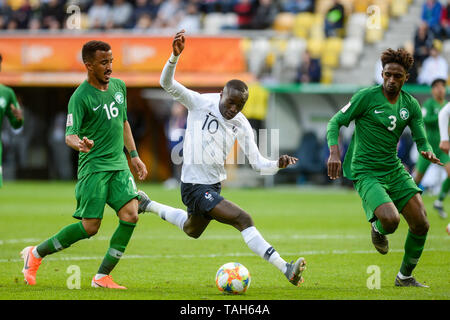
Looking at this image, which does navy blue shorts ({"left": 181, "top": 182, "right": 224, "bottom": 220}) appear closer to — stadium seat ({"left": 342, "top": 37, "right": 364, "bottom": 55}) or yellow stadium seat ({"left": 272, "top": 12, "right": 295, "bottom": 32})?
stadium seat ({"left": 342, "top": 37, "right": 364, "bottom": 55})

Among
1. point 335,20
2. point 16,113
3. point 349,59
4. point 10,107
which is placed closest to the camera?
point 16,113

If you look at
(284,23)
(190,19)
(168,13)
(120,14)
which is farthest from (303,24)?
(120,14)

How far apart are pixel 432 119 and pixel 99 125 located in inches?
377

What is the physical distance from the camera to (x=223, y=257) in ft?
35.3

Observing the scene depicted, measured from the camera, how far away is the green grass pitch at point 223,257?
785 centimetres

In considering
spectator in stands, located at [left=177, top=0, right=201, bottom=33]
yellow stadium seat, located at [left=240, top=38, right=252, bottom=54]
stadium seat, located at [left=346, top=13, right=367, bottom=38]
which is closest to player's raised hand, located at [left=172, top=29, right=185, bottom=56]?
yellow stadium seat, located at [left=240, top=38, right=252, bottom=54]

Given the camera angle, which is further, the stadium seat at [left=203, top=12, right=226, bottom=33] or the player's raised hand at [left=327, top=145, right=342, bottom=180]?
the stadium seat at [left=203, top=12, right=226, bottom=33]

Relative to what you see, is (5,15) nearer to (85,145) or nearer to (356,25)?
(356,25)

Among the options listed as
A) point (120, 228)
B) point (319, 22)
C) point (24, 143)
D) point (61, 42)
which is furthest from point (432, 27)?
point (120, 228)

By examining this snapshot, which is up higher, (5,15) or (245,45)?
(5,15)

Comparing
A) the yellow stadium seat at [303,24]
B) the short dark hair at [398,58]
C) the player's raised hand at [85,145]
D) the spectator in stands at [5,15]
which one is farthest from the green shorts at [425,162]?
the spectator in stands at [5,15]

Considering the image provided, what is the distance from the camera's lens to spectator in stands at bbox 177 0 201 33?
26.7m

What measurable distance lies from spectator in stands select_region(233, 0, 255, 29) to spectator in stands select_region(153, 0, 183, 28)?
2033 millimetres

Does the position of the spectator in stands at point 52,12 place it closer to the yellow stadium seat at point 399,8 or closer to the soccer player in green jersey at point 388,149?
the yellow stadium seat at point 399,8
